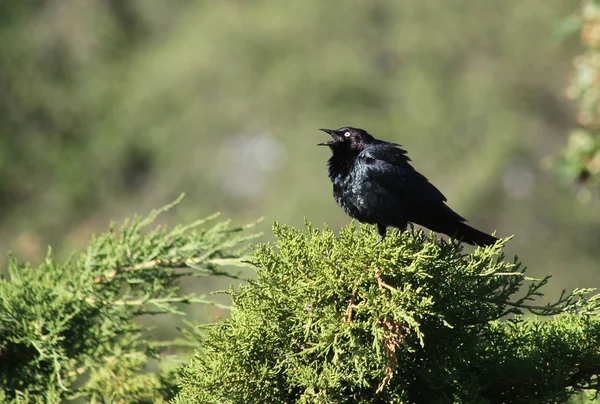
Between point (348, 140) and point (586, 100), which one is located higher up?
point (348, 140)

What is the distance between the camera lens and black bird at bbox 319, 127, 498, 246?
3.80 meters

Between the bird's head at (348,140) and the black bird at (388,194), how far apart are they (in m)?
0.22

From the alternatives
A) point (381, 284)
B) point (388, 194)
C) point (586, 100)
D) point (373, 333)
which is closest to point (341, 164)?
point (388, 194)

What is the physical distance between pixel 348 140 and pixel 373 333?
2105 millimetres

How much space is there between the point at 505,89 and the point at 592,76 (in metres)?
17.6

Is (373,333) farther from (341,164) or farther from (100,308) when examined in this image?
(341,164)

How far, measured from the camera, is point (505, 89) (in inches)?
802

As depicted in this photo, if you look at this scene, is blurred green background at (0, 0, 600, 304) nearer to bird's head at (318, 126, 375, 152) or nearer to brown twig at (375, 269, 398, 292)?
bird's head at (318, 126, 375, 152)

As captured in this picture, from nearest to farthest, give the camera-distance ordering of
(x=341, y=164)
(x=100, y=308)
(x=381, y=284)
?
(x=381, y=284)
(x=100, y=308)
(x=341, y=164)

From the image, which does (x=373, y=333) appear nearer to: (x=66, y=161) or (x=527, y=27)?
(x=527, y=27)

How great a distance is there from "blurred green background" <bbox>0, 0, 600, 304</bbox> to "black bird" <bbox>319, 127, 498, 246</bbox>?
1332 centimetres

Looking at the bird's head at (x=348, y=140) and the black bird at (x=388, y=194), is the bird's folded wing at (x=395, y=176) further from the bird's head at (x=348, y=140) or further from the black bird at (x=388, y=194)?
→ the bird's head at (x=348, y=140)

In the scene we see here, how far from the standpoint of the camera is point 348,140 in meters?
4.29

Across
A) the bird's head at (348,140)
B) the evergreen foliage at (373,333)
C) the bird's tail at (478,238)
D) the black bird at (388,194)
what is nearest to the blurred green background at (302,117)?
the bird's head at (348,140)
